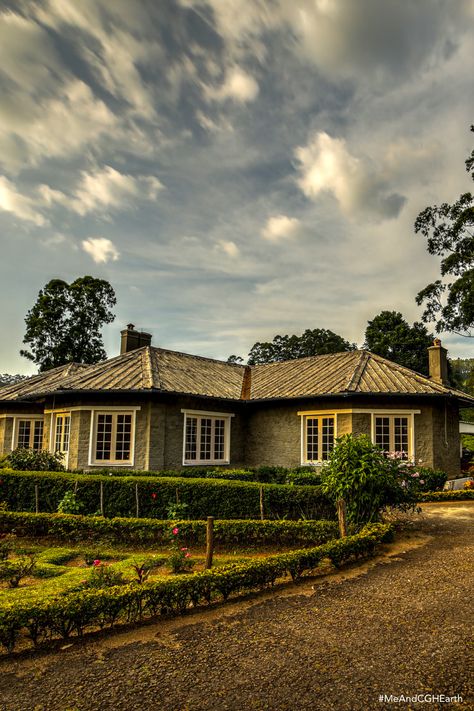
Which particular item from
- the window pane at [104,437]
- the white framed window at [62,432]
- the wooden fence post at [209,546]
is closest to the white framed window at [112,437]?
the window pane at [104,437]

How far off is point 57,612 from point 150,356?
14.2 meters

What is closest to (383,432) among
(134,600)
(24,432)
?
(134,600)

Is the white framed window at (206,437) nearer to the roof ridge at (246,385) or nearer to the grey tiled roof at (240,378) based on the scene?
the grey tiled roof at (240,378)

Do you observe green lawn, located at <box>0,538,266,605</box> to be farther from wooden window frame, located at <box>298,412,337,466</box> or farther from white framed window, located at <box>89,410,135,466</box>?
wooden window frame, located at <box>298,412,337,466</box>

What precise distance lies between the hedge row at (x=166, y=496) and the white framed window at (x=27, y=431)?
1046cm

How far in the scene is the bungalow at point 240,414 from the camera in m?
15.8

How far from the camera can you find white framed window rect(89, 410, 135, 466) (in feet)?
51.4

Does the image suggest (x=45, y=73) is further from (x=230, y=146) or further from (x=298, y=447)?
(x=298, y=447)

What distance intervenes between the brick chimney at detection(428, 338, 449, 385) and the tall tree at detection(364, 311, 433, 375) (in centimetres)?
2395

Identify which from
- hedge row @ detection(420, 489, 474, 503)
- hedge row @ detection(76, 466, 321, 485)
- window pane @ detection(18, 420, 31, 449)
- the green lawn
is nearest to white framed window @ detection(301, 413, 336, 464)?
hedge row @ detection(76, 466, 321, 485)

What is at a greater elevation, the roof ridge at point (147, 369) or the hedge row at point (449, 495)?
the roof ridge at point (147, 369)

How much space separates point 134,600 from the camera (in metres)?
A: 5.88

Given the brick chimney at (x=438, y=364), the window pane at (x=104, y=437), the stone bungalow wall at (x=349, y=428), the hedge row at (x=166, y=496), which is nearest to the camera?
the hedge row at (x=166, y=496)

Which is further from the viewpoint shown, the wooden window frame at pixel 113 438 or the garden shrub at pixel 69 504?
the wooden window frame at pixel 113 438
